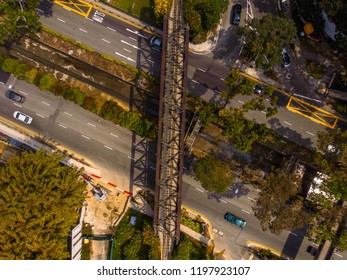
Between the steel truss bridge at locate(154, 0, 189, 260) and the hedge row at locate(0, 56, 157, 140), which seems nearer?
the steel truss bridge at locate(154, 0, 189, 260)

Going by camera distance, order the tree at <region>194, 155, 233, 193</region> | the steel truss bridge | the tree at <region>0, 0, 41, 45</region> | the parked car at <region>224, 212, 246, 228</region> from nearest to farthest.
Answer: the tree at <region>194, 155, 233, 193</region>
the tree at <region>0, 0, 41, 45</region>
the steel truss bridge
the parked car at <region>224, 212, 246, 228</region>

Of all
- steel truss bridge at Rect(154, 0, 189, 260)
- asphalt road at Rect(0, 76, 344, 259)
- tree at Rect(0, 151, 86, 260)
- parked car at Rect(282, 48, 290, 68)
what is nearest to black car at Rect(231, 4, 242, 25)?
parked car at Rect(282, 48, 290, 68)

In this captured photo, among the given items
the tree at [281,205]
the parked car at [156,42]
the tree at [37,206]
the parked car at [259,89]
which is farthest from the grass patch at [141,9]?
the tree at [281,205]

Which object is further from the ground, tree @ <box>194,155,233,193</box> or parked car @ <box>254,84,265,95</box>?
parked car @ <box>254,84,265,95</box>

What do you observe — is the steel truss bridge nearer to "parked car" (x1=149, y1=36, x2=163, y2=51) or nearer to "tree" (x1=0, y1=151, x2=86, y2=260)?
"parked car" (x1=149, y1=36, x2=163, y2=51)

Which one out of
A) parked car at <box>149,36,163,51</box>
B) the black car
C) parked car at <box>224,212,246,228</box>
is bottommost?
parked car at <box>224,212,246,228</box>

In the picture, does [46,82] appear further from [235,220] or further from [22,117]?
[235,220]
